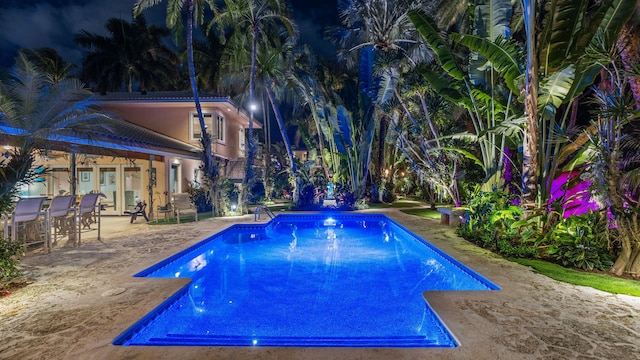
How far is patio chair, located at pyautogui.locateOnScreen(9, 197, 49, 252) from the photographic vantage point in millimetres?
6986

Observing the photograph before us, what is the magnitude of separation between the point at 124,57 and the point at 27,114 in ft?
111

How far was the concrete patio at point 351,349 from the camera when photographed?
11.1 ft

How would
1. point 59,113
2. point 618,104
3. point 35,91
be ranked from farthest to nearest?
point 59,113 < point 35,91 < point 618,104

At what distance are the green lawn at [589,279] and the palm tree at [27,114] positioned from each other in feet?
31.9

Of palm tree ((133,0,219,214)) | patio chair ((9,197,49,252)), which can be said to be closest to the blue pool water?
patio chair ((9,197,49,252))

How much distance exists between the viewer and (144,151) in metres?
12.4

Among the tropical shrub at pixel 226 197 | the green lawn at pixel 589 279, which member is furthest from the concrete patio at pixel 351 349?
the tropical shrub at pixel 226 197

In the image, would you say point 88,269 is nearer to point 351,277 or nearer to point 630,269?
point 351,277

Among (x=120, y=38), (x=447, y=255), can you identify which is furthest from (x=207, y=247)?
(x=120, y=38)

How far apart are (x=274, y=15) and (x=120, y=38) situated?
1103 inches

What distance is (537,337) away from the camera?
369 cm

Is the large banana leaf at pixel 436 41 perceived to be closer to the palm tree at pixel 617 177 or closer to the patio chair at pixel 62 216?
the palm tree at pixel 617 177

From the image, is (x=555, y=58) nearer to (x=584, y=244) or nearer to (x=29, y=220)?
(x=584, y=244)

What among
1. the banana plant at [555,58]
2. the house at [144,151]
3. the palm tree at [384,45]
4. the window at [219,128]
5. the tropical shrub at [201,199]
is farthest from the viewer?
the window at [219,128]
